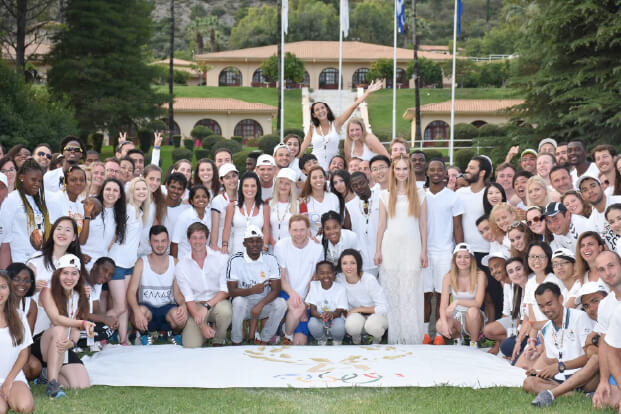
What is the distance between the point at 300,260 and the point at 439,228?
1678mm

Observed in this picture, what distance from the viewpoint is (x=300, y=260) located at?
8977 mm

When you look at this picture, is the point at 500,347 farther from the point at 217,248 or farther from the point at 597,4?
the point at 597,4

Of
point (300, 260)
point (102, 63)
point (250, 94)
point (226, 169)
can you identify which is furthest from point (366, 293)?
point (250, 94)

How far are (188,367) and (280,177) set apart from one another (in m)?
2.59

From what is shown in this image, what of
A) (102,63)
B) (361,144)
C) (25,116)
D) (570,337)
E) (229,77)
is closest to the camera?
(570,337)

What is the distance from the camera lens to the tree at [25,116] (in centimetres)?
2431

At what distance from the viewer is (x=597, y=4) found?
800 inches

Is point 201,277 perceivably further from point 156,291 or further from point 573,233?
point 573,233

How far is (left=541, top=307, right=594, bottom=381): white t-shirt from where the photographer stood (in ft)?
21.7

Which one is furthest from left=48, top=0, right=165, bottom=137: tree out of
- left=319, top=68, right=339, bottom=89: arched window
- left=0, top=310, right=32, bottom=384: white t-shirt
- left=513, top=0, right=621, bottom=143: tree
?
left=319, top=68, right=339, bottom=89: arched window

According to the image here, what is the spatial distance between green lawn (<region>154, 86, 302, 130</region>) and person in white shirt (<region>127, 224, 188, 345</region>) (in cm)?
4489

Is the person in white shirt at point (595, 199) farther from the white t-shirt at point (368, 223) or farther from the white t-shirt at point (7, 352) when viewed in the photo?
the white t-shirt at point (7, 352)

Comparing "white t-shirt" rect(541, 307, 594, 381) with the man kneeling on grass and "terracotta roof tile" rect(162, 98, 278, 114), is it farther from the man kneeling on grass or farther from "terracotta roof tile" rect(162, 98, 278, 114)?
"terracotta roof tile" rect(162, 98, 278, 114)

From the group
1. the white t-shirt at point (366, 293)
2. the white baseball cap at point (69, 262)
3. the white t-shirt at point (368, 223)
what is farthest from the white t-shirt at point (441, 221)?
the white baseball cap at point (69, 262)
